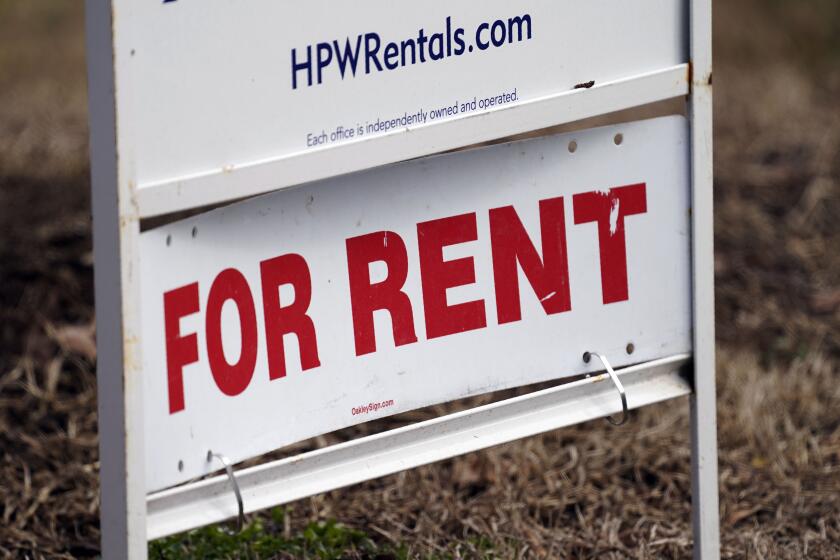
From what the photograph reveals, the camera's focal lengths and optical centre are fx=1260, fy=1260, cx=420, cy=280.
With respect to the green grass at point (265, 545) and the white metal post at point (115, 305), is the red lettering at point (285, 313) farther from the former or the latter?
the green grass at point (265, 545)

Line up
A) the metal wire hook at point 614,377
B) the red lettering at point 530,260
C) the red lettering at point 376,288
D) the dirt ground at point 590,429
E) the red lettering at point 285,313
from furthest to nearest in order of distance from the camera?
the dirt ground at point 590,429, the metal wire hook at point 614,377, the red lettering at point 530,260, the red lettering at point 376,288, the red lettering at point 285,313

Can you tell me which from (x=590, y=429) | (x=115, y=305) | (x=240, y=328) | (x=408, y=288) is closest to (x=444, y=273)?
(x=408, y=288)

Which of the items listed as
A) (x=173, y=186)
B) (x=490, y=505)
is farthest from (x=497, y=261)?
(x=490, y=505)

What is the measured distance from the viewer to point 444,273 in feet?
8.15

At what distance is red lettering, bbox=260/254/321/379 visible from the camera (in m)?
2.27

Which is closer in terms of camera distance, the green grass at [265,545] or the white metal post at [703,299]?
the white metal post at [703,299]

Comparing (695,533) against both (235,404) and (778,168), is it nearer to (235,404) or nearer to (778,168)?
(235,404)

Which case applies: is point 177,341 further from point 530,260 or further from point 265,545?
point 265,545

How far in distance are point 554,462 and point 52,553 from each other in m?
1.37

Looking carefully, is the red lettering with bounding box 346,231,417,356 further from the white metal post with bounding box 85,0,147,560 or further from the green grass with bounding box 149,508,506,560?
the green grass with bounding box 149,508,506,560

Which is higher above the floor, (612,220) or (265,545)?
(612,220)

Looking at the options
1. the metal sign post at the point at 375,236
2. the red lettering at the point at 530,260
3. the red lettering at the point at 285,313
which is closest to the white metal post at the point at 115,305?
the metal sign post at the point at 375,236

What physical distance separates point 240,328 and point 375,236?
334 millimetres

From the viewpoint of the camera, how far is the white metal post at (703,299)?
2.65 m
